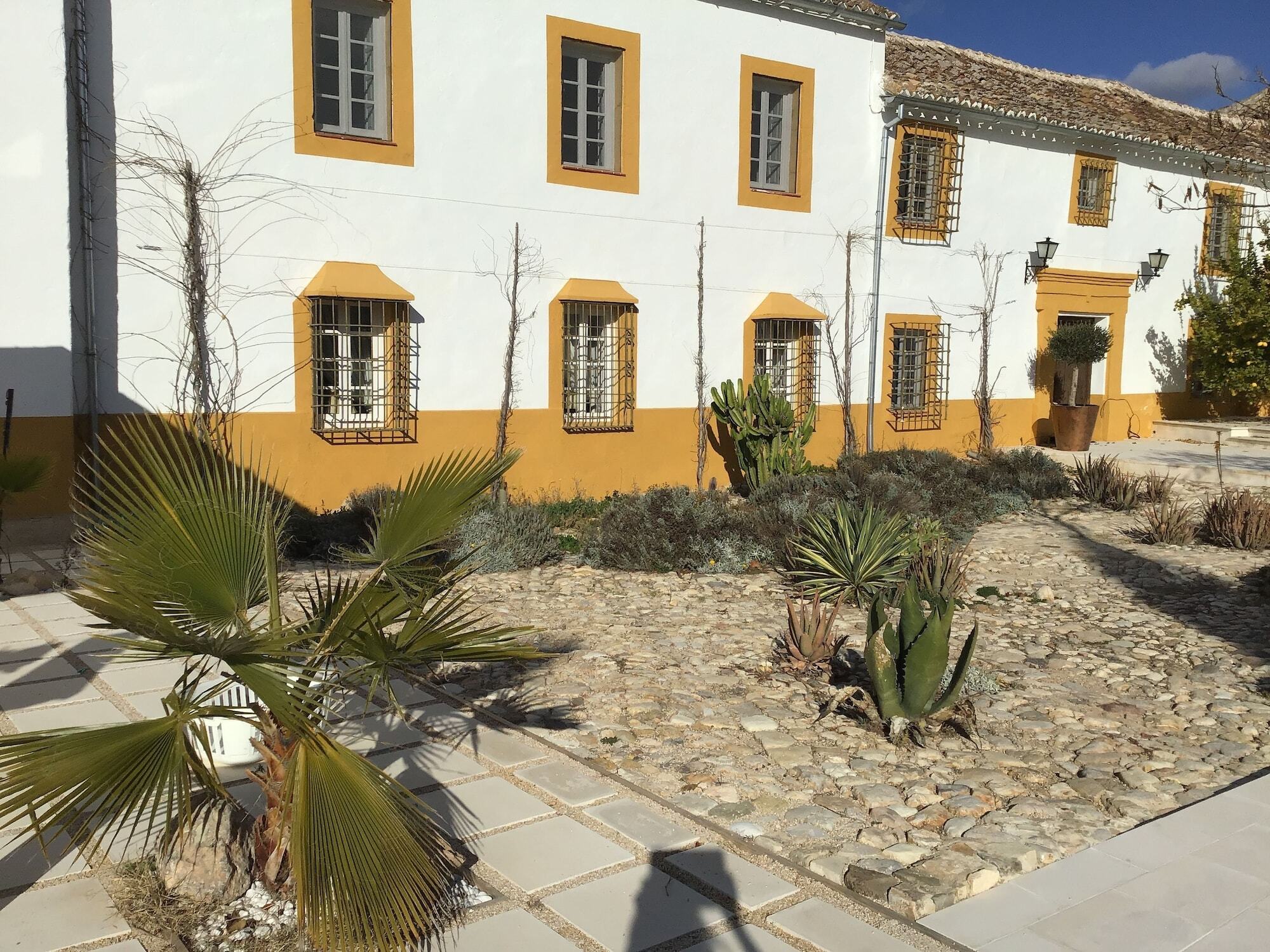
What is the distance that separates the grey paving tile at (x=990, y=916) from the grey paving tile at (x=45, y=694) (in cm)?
406

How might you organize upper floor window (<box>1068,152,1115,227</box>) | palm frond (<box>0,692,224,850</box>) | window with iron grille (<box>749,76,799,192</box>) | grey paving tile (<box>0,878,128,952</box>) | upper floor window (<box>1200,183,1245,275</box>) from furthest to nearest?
upper floor window (<box>1200,183,1245,275</box>)
upper floor window (<box>1068,152,1115,227</box>)
window with iron grille (<box>749,76,799,192</box>)
grey paving tile (<box>0,878,128,952</box>)
palm frond (<box>0,692,224,850</box>)

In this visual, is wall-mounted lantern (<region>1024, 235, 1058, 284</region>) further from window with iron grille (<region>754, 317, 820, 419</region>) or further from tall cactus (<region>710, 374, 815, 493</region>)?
tall cactus (<region>710, 374, 815, 493</region>)

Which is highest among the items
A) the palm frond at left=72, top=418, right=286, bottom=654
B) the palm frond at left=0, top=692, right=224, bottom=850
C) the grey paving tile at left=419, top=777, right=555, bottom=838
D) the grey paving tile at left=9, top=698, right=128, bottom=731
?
the palm frond at left=72, top=418, right=286, bottom=654

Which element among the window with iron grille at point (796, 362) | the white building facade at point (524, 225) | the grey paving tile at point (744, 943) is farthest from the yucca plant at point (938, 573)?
the window with iron grille at point (796, 362)

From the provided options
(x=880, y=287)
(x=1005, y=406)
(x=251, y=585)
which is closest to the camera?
(x=251, y=585)

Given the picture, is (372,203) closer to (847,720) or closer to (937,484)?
(937,484)

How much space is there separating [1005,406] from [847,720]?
11.7 meters

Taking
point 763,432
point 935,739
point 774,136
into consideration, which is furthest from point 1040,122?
point 935,739

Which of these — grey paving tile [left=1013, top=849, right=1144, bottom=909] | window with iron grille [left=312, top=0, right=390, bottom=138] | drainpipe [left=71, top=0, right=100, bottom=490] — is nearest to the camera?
grey paving tile [left=1013, top=849, right=1144, bottom=909]

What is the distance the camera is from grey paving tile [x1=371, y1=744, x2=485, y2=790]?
4145mm

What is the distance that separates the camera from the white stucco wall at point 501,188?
9125mm

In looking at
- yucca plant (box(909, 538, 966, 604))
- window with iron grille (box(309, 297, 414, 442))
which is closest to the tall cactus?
window with iron grille (box(309, 297, 414, 442))

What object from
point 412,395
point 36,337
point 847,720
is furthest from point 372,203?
point 847,720

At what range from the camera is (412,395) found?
34.5ft
